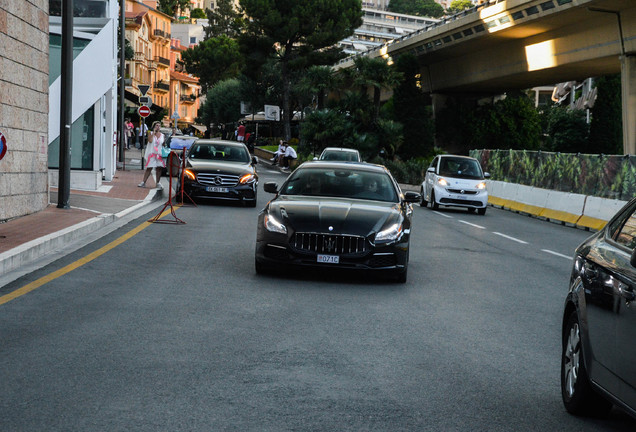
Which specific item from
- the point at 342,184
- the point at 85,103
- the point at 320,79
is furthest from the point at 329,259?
the point at 320,79

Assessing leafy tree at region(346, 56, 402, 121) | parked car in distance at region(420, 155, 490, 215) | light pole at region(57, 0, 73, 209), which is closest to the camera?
light pole at region(57, 0, 73, 209)

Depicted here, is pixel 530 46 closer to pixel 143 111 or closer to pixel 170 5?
pixel 143 111

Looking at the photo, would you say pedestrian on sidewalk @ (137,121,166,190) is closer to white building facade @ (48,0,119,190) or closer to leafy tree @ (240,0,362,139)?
white building facade @ (48,0,119,190)

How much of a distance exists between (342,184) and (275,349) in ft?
18.9

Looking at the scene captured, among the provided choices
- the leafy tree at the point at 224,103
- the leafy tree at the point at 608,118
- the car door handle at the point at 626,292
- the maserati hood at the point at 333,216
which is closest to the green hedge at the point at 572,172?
the maserati hood at the point at 333,216

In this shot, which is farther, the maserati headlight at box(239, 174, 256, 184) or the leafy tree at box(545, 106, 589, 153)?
the leafy tree at box(545, 106, 589, 153)

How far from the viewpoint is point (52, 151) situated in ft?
83.2

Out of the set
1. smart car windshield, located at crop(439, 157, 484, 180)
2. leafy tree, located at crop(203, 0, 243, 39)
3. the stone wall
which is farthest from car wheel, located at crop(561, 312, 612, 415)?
leafy tree, located at crop(203, 0, 243, 39)

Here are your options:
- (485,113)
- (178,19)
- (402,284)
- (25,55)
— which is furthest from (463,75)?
(178,19)

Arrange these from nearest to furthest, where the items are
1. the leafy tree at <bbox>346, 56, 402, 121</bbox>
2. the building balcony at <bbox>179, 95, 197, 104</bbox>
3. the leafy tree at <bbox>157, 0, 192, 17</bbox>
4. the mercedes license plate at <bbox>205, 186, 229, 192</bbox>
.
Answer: the mercedes license plate at <bbox>205, 186, 229, 192</bbox>
the leafy tree at <bbox>346, 56, 402, 121</bbox>
the leafy tree at <bbox>157, 0, 192, 17</bbox>
the building balcony at <bbox>179, 95, 197, 104</bbox>

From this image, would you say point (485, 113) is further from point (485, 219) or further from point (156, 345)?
point (156, 345)

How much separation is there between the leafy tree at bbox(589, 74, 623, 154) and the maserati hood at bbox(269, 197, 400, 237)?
56.0 meters

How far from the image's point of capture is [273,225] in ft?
37.2

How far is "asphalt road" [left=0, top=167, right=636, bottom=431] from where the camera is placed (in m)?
5.53
